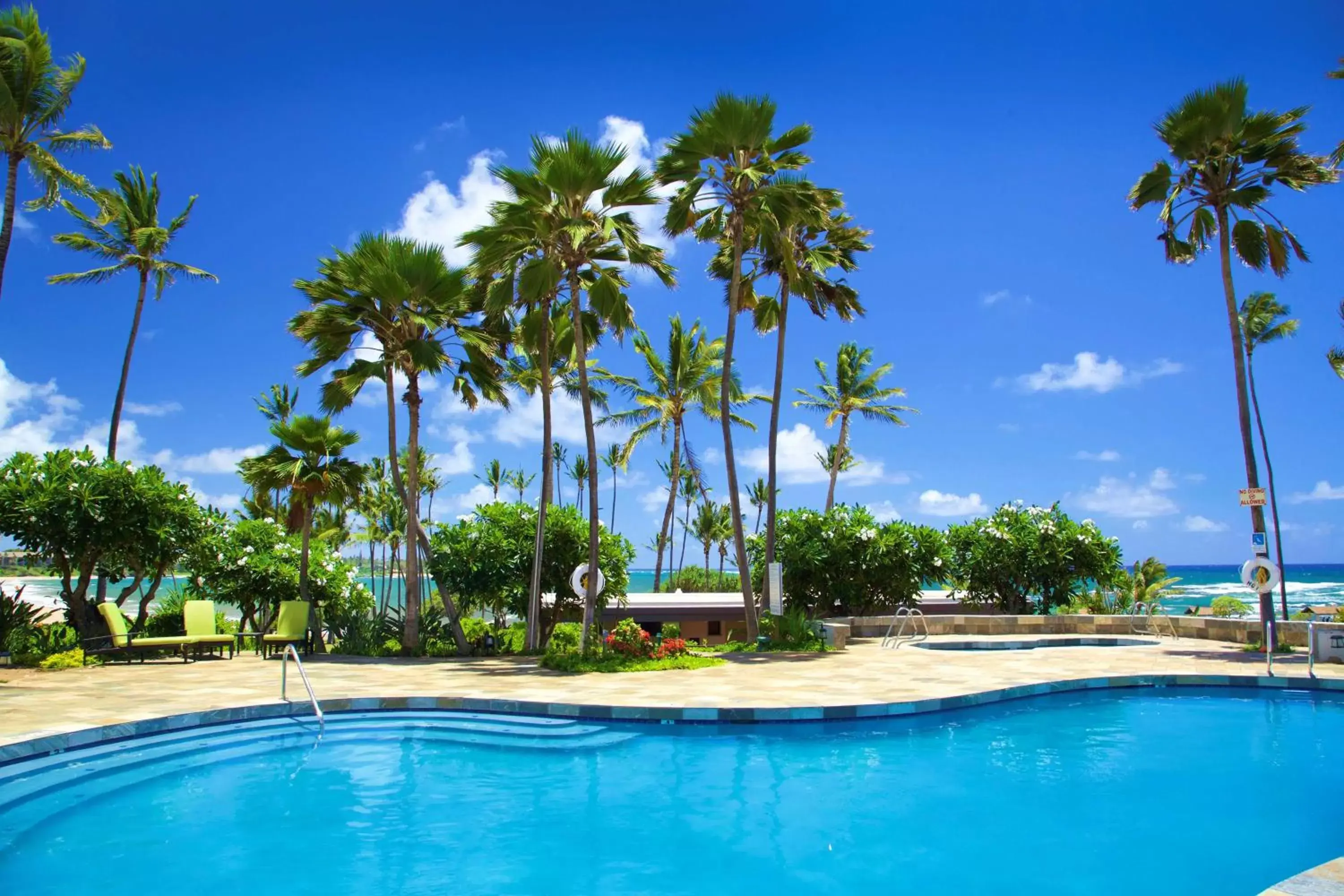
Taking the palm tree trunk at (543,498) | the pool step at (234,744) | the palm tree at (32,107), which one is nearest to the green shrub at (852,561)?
the palm tree trunk at (543,498)

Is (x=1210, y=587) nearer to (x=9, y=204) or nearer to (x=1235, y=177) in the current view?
(x=1235, y=177)

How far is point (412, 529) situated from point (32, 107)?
1072 centimetres

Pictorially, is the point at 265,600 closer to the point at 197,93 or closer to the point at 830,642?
the point at 197,93

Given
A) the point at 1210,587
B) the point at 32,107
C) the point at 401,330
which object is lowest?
the point at 1210,587

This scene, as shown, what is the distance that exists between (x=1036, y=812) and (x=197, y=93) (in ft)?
56.0

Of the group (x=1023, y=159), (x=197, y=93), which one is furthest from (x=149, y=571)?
(x=1023, y=159)

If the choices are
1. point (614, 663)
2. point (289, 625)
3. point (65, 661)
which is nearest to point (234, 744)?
point (614, 663)

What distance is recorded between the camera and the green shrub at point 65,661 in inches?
572

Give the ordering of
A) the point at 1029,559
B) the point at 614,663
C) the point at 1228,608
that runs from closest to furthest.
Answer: the point at 614,663 < the point at 1029,559 < the point at 1228,608

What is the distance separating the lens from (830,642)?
17156mm

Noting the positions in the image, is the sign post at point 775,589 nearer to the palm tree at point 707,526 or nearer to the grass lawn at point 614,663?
the grass lawn at point 614,663

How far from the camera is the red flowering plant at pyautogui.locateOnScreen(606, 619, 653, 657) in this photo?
48.0ft

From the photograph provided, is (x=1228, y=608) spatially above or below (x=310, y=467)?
below

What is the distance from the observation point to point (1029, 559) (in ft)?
72.1
